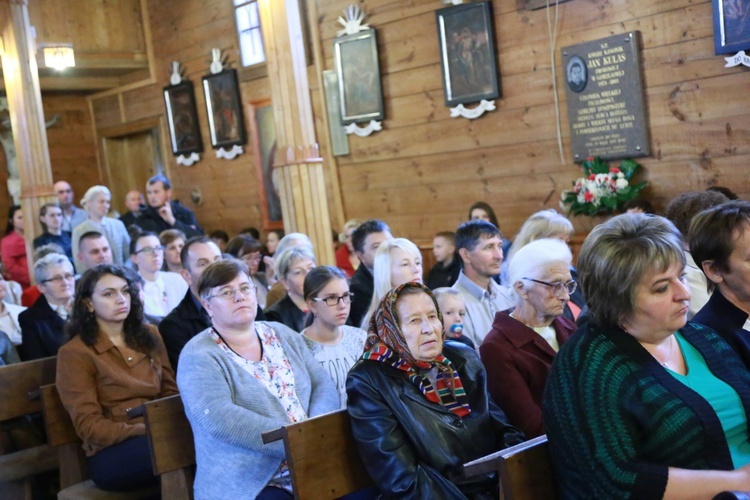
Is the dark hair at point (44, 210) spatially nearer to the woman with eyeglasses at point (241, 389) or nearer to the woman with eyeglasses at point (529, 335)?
the woman with eyeglasses at point (241, 389)

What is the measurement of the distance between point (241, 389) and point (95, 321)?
1029 millimetres

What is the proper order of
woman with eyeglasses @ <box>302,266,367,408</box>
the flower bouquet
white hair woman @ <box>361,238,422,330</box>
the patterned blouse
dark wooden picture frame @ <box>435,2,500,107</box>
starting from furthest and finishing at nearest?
dark wooden picture frame @ <box>435,2,500,107</box>, the flower bouquet, white hair woman @ <box>361,238,422,330</box>, woman with eyeglasses @ <box>302,266,367,408</box>, the patterned blouse

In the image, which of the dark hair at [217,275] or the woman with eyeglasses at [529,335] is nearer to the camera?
the woman with eyeglasses at [529,335]

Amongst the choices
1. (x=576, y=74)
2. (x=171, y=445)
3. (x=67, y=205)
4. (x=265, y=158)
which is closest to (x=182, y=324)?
(x=171, y=445)

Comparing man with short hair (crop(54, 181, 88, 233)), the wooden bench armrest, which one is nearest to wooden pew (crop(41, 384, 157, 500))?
the wooden bench armrest

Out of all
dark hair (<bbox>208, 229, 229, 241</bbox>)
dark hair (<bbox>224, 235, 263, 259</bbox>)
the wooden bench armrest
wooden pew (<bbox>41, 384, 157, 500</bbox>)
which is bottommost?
wooden pew (<bbox>41, 384, 157, 500</bbox>)

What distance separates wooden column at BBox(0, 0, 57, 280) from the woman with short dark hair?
7.10 meters

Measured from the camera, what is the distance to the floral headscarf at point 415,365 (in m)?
2.91

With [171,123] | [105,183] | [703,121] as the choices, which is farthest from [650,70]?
[105,183]

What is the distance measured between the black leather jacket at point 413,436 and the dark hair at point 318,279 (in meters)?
1.01

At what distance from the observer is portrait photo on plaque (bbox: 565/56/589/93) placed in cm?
679

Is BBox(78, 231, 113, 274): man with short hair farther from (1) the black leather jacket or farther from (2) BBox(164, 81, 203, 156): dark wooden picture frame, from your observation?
(2) BBox(164, 81, 203, 156): dark wooden picture frame

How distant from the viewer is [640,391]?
216 centimetres

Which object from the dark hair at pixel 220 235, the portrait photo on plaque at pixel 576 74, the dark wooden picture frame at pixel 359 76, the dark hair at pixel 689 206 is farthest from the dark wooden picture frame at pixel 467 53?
the dark hair at pixel 689 206
